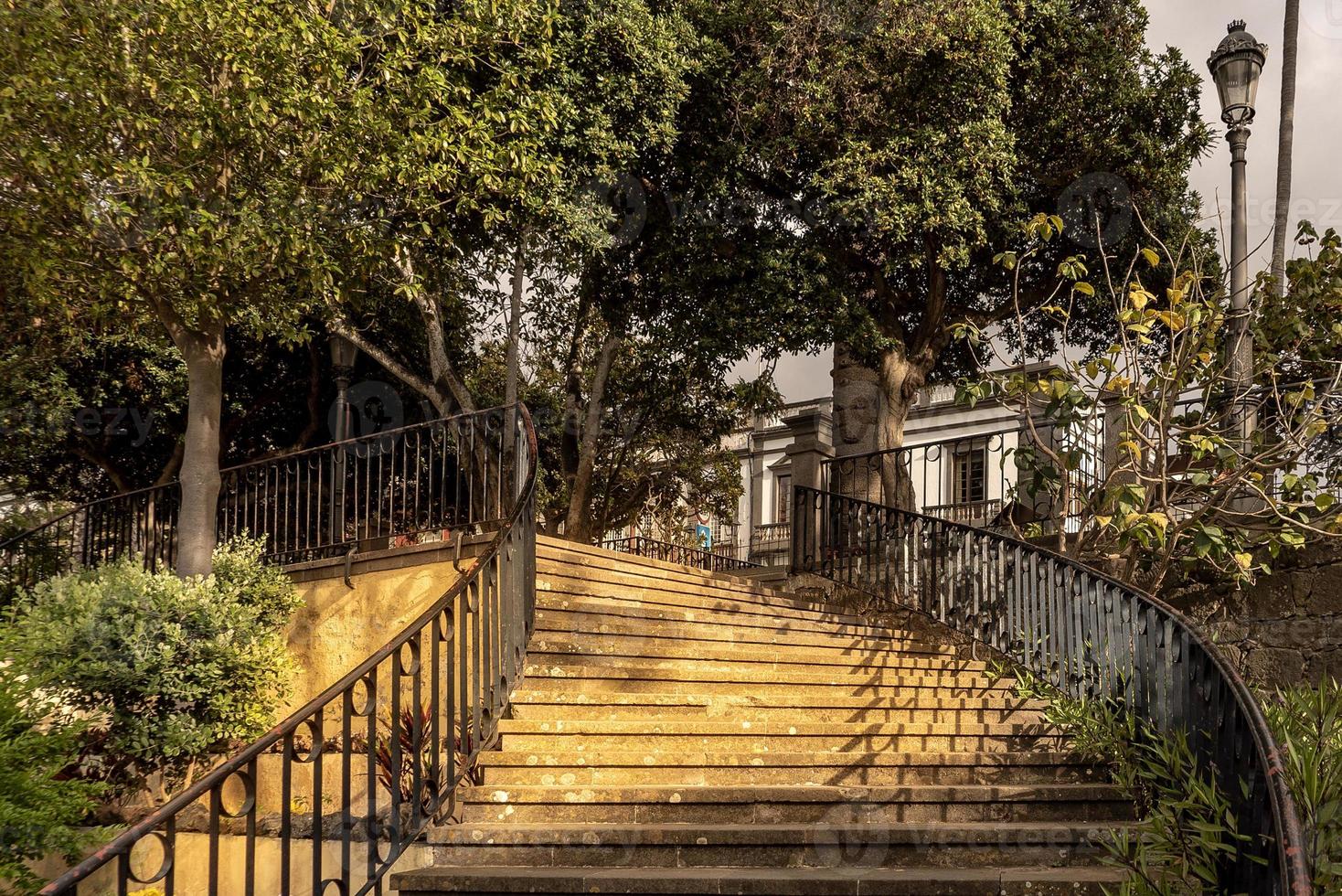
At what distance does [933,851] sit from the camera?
15.5 feet

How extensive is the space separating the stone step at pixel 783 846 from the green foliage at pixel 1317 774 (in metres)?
0.92

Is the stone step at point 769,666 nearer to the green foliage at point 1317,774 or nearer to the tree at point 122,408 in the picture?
the green foliage at point 1317,774

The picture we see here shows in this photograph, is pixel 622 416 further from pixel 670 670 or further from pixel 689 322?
pixel 670 670

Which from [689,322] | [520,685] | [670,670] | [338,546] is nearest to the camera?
[520,685]

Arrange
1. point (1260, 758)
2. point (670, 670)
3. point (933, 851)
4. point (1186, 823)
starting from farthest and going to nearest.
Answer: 1. point (670, 670)
2. point (933, 851)
3. point (1186, 823)
4. point (1260, 758)

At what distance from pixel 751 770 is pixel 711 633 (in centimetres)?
225

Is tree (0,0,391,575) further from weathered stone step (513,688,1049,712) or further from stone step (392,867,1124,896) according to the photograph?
stone step (392,867,1124,896)

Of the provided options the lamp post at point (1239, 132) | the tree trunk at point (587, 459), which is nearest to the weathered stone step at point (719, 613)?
the lamp post at point (1239, 132)

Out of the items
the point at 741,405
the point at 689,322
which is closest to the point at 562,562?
the point at 689,322

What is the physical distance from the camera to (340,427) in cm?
1134

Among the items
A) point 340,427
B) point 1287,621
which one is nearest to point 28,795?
point 340,427

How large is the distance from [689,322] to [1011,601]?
525 cm

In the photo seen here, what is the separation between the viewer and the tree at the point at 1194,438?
733 centimetres

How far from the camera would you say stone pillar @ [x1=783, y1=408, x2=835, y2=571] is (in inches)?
452
